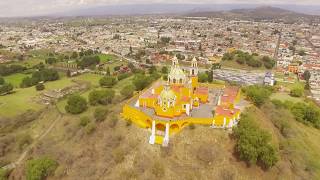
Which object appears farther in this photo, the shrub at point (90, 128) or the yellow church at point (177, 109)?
the shrub at point (90, 128)

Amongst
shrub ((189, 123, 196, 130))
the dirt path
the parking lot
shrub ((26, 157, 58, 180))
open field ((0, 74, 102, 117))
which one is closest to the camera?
shrub ((189, 123, 196, 130))

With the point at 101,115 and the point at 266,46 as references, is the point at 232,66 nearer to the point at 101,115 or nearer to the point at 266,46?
the point at 266,46

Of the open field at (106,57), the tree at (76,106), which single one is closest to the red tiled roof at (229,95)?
the tree at (76,106)

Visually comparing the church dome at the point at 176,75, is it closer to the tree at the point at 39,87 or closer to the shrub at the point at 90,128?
the shrub at the point at 90,128

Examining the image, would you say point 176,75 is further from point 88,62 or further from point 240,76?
point 88,62

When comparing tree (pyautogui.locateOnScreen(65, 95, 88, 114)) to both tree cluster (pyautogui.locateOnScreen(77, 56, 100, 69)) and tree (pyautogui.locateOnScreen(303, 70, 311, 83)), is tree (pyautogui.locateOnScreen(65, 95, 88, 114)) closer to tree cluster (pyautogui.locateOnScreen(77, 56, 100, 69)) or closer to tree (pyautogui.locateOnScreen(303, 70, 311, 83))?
tree cluster (pyautogui.locateOnScreen(77, 56, 100, 69))

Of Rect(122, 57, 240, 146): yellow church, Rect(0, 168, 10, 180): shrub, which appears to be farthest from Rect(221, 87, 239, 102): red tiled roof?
Rect(0, 168, 10, 180): shrub

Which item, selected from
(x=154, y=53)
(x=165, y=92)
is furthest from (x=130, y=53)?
(x=165, y=92)
